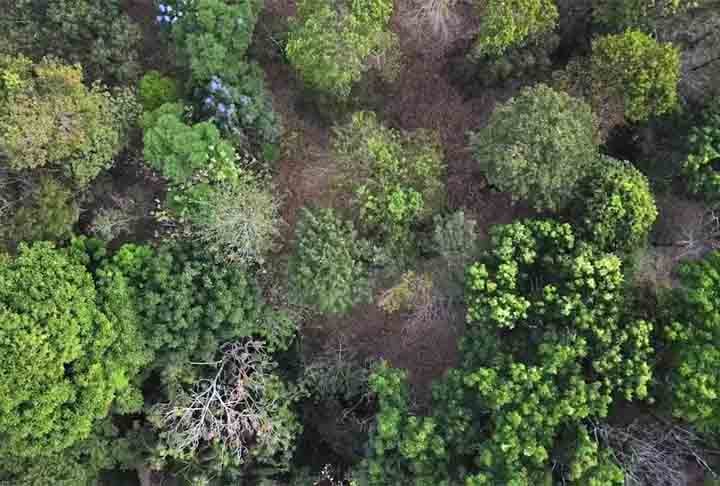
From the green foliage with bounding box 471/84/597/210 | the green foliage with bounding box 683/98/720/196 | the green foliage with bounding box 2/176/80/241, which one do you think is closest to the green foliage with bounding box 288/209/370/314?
the green foliage with bounding box 471/84/597/210

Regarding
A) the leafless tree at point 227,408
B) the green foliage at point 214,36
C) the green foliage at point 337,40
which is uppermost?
the green foliage at point 337,40

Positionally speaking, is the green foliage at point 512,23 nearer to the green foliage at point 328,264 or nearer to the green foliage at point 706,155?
the green foliage at point 706,155

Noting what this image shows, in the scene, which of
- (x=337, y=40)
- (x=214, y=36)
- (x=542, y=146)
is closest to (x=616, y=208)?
(x=542, y=146)

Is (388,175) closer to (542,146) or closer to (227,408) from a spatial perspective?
(542,146)

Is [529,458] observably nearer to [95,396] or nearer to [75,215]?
[95,396]

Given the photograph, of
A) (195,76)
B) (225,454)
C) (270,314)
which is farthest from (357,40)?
(225,454)

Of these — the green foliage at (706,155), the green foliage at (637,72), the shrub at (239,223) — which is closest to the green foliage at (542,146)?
the green foliage at (637,72)
